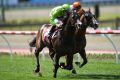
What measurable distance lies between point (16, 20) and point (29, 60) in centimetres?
3255

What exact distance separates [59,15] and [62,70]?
2.30 meters

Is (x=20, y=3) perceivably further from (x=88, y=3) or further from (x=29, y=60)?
(x=29, y=60)

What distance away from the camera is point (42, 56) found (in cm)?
1786

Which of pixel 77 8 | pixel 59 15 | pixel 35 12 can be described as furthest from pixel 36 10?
pixel 77 8

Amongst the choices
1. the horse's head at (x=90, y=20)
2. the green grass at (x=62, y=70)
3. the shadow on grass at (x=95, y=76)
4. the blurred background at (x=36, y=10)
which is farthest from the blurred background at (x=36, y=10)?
the horse's head at (x=90, y=20)

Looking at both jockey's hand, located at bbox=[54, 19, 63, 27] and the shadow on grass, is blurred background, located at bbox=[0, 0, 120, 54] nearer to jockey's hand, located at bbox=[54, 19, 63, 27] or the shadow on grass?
the shadow on grass

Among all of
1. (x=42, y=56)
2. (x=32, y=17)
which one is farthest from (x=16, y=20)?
(x=42, y=56)

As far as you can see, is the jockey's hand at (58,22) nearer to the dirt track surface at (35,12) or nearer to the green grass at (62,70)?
the green grass at (62,70)

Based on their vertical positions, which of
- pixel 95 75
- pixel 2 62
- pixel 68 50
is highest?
pixel 68 50

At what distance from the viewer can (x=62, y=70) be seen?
46.5 feet

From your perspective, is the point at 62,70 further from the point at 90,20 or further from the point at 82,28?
the point at 90,20

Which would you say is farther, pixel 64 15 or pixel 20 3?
pixel 20 3

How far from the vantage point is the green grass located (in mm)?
12195

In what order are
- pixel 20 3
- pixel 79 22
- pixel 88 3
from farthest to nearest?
pixel 20 3, pixel 88 3, pixel 79 22
